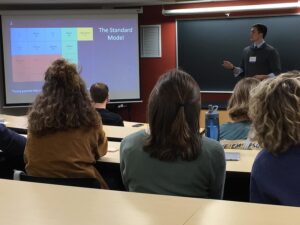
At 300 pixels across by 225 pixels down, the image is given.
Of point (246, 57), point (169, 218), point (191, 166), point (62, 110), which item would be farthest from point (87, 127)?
point (246, 57)

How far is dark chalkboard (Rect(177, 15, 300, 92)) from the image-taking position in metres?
5.86

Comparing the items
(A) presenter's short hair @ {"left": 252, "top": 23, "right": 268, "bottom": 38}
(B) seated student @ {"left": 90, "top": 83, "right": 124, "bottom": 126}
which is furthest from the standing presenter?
(B) seated student @ {"left": 90, "top": 83, "right": 124, "bottom": 126}

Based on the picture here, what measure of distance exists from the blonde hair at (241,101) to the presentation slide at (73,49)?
11.3 ft

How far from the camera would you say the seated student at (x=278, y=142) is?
178 cm

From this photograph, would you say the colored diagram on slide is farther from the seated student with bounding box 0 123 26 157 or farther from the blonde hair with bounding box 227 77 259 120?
the blonde hair with bounding box 227 77 259 120

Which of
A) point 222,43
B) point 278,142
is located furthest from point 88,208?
point 222,43

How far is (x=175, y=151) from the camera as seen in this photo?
1.89m

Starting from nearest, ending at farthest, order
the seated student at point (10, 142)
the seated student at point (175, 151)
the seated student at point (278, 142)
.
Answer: the seated student at point (278, 142) < the seated student at point (175, 151) < the seated student at point (10, 142)

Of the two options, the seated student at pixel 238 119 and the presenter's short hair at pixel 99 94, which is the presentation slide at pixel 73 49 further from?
the seated student at pixel 238 119

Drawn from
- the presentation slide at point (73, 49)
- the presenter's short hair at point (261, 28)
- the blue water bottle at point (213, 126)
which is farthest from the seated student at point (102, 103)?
the presenter's short hair at point (261, 28)

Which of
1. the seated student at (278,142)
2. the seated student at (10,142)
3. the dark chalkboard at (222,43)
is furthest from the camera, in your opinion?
the dark chalkboard at (222,43)

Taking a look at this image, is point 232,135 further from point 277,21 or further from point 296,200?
point 277,21

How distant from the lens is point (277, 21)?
232 inches

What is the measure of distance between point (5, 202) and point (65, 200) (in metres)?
0.19
